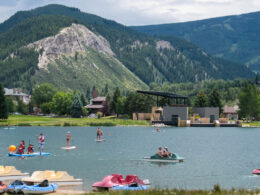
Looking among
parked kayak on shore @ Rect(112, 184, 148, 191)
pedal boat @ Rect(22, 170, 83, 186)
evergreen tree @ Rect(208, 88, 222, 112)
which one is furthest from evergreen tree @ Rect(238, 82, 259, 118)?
parked kayak on shore @ Rect(112, 184, 148, 191)

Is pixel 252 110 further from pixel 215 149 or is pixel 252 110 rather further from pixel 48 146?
pixel 48 146

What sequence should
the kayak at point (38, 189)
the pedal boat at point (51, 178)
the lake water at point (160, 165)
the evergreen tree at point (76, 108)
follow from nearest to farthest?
the kayak at point (38, 189)
the pedal boat at point (51, 178)
the lake water at point (160, 165)
the evergreen tree at point (76, 108)

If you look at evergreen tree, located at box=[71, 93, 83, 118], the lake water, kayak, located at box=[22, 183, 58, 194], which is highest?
evergreen tree, located at box=[71, 93, 83, 118]

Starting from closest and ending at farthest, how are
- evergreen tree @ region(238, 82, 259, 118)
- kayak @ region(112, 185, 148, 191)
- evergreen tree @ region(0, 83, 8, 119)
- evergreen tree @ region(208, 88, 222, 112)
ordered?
kayak @ region(112, 185, 148, 191) < evergreen tree @ region(0, 83, 8, 119) < evergreen tree @ region(238, 82, 259, 118) < evergreen tree @ region(208, 88, 222, 112)

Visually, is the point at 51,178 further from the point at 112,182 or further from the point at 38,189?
the point at 112,182

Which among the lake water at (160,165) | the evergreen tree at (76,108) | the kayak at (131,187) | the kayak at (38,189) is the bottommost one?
the lake water at (160,165)

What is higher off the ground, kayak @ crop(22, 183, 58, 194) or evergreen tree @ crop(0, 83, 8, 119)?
evergreen tree @ crop(0, 83, 8, 119)

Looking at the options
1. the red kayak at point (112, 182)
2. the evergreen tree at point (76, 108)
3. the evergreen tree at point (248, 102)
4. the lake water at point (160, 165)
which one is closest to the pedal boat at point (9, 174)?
the lake water at point (160, 165)

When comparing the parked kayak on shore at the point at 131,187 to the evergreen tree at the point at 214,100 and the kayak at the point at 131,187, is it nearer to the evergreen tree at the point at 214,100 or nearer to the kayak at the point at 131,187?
the kayak at the point at 131,187

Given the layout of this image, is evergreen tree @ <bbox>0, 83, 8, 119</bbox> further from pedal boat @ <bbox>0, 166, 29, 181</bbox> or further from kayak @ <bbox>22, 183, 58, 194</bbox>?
kayak @ <bbox>22, 183, 58, 194</bbox>

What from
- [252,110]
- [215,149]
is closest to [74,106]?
[252,110]

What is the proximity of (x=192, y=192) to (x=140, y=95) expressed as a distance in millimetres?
153395

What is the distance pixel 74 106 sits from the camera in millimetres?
191500

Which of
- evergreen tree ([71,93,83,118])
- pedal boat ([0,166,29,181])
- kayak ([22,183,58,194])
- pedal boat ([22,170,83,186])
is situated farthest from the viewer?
evergreen tree ([71,93,83,118])
